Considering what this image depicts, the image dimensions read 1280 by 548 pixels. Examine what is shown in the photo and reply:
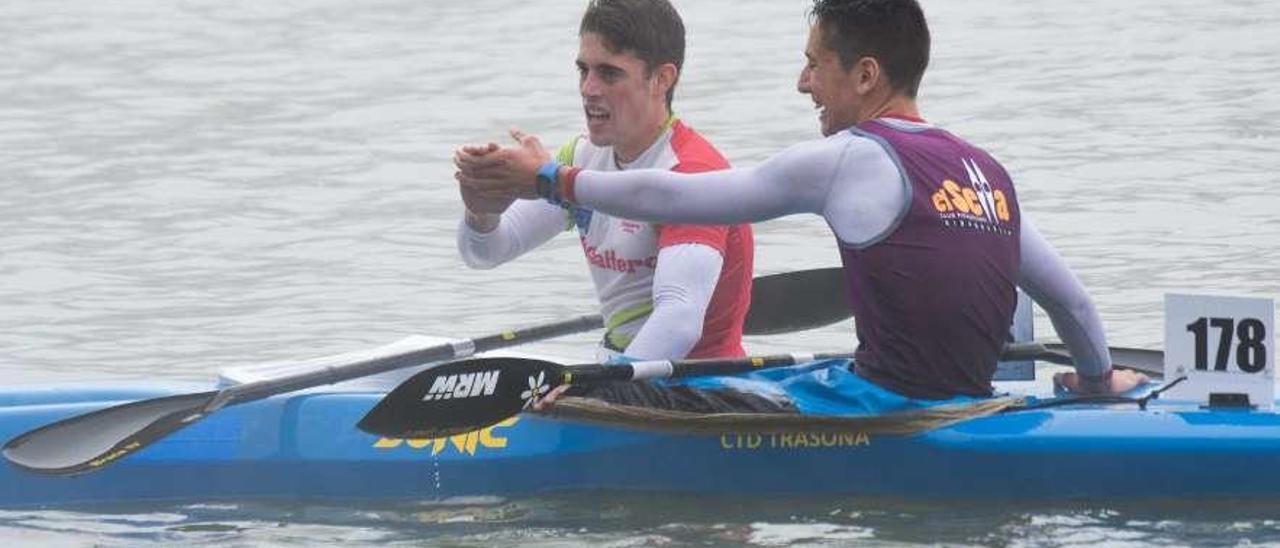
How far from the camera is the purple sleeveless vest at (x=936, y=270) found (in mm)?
6797

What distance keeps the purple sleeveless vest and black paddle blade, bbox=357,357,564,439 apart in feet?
2.91

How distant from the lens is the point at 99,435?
290 inches

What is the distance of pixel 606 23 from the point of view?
7.45 m

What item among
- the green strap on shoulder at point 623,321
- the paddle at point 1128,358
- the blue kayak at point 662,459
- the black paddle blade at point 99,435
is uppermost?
the green strap on shoulder at point 623,321

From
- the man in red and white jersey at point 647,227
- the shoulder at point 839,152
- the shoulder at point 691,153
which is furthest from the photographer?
the shoulder at point 691,153

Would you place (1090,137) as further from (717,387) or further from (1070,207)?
(717,387)

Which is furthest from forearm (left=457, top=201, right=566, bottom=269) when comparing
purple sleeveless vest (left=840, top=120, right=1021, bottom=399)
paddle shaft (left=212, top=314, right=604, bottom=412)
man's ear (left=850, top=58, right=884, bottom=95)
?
man's ear (left=850, top=58, right=884, bottom=95)

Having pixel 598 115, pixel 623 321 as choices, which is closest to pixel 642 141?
pixel 598 115

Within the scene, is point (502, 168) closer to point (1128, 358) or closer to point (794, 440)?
point (794, 440)

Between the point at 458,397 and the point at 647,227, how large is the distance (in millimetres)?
712

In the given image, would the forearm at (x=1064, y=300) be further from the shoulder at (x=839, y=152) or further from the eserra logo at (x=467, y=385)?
the eserra logo at (x=467, y=385)

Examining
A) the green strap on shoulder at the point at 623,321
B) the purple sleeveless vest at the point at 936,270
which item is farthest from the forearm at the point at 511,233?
the purple sleeveless vest at the point at 936,270

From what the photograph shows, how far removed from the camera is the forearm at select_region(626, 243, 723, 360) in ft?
23.6

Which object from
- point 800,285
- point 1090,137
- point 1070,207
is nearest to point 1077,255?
point 1070,207
